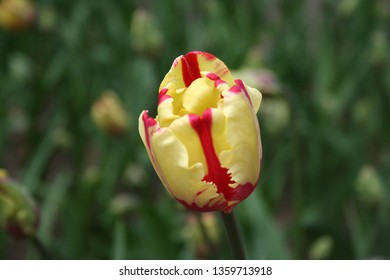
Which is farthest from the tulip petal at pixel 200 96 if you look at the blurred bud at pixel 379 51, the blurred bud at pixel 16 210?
the blurred bud at pixel 379 51

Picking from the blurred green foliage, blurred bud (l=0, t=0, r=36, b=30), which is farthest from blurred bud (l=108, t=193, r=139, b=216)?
blurred bud (l=0, t=0, r=36, b=30)

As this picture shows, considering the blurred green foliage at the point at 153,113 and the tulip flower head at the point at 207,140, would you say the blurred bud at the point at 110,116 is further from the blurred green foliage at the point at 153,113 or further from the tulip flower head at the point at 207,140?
the tulip flower head at the point at 207,140

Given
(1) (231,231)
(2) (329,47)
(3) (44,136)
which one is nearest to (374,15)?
(2) (329,47)

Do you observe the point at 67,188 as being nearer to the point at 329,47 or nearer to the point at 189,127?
the point at 329,47

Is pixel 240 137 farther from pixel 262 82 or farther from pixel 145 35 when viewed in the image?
pixel 145 35

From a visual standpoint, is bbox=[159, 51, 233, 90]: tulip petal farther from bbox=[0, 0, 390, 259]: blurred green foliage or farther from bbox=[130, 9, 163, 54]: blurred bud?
bbox=[130, 9, 163, 54]: blurred bud

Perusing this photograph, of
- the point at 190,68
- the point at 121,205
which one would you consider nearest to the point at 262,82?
the point at 121,205
